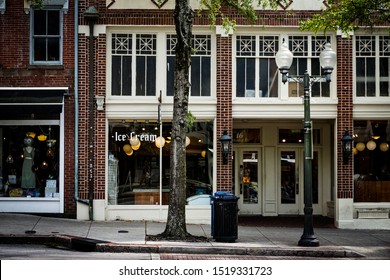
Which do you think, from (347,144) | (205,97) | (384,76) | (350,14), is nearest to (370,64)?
(384,76)

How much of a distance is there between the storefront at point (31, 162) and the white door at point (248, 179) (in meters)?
5.97

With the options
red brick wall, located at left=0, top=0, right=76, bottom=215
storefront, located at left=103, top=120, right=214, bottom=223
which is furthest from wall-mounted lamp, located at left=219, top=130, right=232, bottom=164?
red brick wall, located at left=0, top=0, right=76, bottom=215

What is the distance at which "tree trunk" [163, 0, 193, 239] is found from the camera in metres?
13.9

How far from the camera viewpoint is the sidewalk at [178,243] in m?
13.0

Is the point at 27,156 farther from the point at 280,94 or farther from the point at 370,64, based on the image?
the point at 370,64

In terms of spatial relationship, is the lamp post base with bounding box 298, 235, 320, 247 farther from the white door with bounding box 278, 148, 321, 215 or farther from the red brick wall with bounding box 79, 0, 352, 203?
the white door with bounding box 278, 148, 321, 215

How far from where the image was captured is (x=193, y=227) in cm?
1697

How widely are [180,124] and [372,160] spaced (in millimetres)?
7430

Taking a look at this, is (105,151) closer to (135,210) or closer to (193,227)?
(135,210)

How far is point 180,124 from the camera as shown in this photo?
1405cm

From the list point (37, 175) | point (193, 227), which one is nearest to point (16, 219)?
point (37, 175)

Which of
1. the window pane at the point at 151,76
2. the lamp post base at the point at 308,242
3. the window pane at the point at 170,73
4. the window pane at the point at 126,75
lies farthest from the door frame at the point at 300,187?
the lamp post base at the point at 308,242

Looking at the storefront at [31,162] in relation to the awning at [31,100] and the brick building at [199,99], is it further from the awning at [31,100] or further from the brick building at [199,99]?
the brick building at [199,99]

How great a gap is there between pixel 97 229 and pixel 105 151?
288 centimetres
